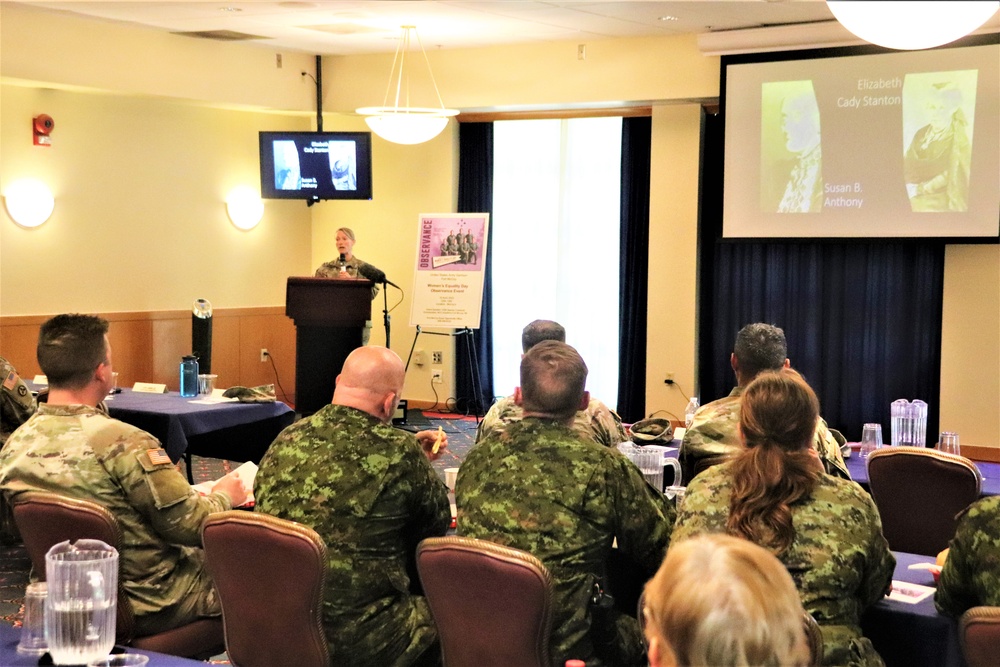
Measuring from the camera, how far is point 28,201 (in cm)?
858

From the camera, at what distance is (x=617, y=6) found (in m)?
7.50

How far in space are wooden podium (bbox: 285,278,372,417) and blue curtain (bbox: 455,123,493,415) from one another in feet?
6.67

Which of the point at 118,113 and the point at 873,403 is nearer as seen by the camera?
the point at 873,403

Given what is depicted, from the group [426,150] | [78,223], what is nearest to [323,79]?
[426,150]

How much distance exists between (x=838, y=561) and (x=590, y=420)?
177 centimetres

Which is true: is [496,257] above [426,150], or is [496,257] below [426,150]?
below

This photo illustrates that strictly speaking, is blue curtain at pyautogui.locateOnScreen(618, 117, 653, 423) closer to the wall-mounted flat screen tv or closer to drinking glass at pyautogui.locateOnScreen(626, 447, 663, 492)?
the wall-mounted flat screen tv

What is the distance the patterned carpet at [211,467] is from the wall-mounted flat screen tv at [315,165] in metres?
2.09

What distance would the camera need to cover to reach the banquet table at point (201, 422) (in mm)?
5742

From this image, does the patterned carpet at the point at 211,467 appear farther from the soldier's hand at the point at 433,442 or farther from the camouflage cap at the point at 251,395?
the soldier's hand at the point at 433,442

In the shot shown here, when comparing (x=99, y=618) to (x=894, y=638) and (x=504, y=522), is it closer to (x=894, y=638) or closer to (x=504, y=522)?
(x=504, y=522)

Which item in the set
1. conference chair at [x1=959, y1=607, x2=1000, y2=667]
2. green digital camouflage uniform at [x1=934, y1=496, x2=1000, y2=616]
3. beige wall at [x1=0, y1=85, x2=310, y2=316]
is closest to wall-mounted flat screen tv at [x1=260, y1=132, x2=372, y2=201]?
beige wall at [x1=0, y1=85, x2=310, y2=316]

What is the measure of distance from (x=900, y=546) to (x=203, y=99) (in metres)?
7.21

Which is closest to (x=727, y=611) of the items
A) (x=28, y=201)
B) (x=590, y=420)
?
(x=590, y=420)
